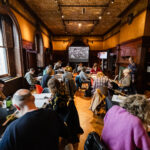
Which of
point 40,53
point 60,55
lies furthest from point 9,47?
point 60,55

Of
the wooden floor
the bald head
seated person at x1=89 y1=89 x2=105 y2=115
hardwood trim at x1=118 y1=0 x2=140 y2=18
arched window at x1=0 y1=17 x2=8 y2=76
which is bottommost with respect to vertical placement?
the wooden floor

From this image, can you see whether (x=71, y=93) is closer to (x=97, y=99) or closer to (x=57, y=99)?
(x=97, y=99)

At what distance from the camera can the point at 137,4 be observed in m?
4.08

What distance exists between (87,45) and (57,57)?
3.54m

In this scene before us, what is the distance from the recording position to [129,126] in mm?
923

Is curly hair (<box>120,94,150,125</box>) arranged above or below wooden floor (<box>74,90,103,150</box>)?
above

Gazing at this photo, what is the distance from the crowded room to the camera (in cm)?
91

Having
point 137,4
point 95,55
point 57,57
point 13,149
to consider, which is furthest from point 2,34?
point 95,55

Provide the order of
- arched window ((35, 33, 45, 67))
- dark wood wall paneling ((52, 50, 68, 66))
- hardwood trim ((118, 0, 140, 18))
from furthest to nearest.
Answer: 1. dark wood wall paneling ((52, 50, 68, 66))
2. arched window ((35, 33, 45, 67))
3. hardwood trim ((118, 0, 140, 18))

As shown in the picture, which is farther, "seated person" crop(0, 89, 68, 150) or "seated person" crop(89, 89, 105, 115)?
"seated person" crop(89, 89, 105, 115)

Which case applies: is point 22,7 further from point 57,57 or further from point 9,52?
point 57,57

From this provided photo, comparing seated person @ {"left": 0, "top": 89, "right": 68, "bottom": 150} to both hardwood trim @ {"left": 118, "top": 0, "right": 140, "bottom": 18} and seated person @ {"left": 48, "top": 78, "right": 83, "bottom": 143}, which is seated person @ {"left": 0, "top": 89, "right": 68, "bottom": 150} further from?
hardwood trim @ {"left": 118, "top": 0, "right": 140, "bottom": 18}

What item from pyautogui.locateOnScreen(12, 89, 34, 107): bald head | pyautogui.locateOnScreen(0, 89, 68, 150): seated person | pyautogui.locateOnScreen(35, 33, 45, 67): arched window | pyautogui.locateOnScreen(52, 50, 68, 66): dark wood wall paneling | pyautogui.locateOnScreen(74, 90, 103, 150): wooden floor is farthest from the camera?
pyautogui.locateOnScreen(52, 50, 68, 66): dark wood wall paneling

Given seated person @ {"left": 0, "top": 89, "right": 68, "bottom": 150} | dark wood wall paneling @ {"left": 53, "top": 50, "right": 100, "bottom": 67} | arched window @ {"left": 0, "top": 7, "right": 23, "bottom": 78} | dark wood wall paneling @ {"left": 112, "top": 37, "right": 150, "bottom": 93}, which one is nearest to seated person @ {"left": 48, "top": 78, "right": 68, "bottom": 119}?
seated person @ {"left": 0, "top": 89, "right": 68, "bottom": 150}
